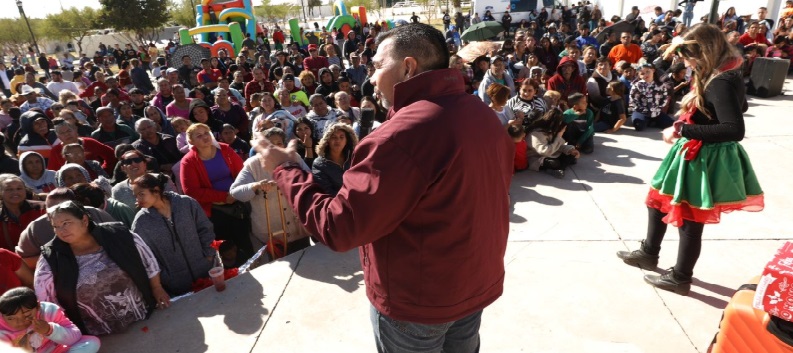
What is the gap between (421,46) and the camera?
1.44 metres

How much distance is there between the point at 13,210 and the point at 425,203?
4241mm

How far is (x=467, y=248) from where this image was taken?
1.51m

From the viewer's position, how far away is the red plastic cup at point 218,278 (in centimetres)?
337

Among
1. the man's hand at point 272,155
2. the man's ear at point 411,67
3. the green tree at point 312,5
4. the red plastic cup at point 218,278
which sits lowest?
the red plastic cup at point 218,278

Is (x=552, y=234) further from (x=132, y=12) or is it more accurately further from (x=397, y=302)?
(x=132, y=12)

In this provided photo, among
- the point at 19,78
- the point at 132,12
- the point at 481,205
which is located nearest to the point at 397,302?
the point at 481,205

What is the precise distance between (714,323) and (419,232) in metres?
2.45

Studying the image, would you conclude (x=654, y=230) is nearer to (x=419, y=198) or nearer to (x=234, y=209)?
(x=419, y=198)

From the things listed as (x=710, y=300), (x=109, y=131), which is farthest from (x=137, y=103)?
(x=710, y=300)

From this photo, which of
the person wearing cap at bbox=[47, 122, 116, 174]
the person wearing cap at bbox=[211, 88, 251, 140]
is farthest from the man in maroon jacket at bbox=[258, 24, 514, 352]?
the person wearing cap at bbox=[211, 88, 251, 140]

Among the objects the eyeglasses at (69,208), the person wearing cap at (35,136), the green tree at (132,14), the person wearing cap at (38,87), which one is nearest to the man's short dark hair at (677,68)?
the eyeglasses at (69,208)

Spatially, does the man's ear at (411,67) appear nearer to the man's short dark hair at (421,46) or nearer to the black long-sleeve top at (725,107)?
the man's short dark hair at (421,46)

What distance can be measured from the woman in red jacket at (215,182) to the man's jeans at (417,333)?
10.2 feet

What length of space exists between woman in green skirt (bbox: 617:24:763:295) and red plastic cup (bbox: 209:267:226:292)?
3089 mm
